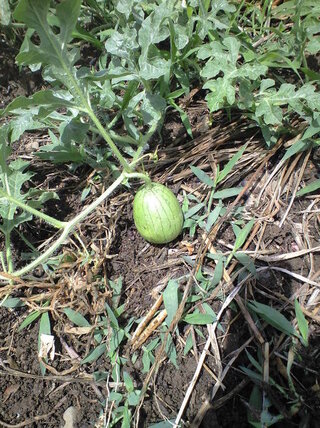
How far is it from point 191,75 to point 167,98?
0.27 m

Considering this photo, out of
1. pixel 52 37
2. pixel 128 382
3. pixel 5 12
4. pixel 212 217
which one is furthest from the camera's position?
pixel 5 12

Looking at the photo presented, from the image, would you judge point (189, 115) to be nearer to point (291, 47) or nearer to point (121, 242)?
point (291, 47)

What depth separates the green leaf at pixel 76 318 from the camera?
2229mm

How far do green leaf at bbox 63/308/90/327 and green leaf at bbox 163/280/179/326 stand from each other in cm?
42

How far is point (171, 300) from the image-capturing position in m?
2.17

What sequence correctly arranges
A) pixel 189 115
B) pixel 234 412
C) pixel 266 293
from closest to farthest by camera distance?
1. pixel 234 412
2. pixel 266 293
3. pixel 189 115

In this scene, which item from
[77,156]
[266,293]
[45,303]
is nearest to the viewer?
[266,293]

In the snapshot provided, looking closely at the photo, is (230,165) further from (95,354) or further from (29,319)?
(29,319)

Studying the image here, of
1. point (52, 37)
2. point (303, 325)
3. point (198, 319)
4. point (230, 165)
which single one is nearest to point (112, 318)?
point (198, 319)

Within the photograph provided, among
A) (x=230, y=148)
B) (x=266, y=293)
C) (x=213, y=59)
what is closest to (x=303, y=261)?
(x=266, y=293)

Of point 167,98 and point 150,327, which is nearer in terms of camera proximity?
point 150,327

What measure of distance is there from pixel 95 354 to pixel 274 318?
89cm

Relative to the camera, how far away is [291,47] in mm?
2473

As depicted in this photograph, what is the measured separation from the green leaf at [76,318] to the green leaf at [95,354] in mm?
131
